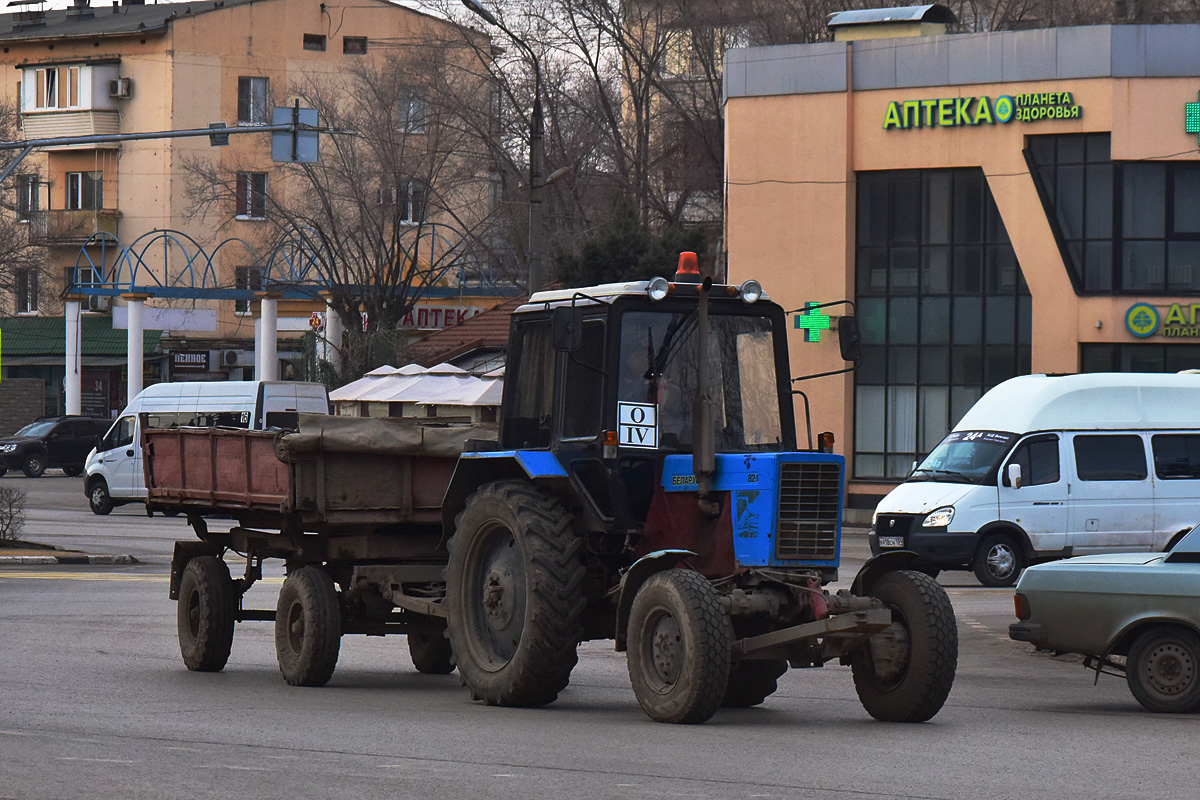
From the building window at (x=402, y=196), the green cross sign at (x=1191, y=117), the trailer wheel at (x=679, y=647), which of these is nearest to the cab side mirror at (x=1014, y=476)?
the trailer wheel at (x=679, y=647)

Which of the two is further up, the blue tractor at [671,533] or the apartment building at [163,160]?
the apartment building at [163,160]

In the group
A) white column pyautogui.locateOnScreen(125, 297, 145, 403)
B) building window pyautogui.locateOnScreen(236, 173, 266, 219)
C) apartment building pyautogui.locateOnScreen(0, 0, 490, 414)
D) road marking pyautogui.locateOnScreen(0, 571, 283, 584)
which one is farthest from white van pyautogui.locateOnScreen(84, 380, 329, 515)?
building window pyautogui.locateOnScreen(236, 173, 266, 219)

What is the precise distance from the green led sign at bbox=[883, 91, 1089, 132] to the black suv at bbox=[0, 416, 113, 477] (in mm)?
25432

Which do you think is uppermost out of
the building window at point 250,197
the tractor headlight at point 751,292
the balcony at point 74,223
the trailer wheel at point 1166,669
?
the building window at point 250,197

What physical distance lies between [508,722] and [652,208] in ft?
142

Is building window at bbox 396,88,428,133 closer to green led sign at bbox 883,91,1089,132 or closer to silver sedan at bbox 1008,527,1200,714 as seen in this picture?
green led sign at bbox 883,91,1089,132

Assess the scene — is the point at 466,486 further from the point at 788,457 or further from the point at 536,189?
the point at 536,189

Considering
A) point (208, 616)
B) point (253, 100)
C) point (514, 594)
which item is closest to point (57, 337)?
point (253, 100)

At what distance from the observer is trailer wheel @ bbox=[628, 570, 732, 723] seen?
30.9 ft

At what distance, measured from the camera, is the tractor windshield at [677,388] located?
10578 millimetres

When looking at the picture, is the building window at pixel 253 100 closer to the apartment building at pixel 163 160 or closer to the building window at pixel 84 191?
the apartment building at pixel 163 160

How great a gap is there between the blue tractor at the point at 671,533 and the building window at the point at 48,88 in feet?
192

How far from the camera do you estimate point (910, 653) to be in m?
10.1

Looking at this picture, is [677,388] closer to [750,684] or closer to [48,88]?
[750,684]
